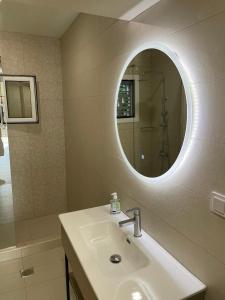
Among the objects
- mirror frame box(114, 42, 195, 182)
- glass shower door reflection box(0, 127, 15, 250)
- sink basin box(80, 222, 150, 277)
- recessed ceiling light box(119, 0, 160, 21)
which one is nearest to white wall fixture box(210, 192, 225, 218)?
mirror frame box(114, 42, 195, 182)

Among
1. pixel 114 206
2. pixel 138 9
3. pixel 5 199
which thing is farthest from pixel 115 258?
pixel 5 199

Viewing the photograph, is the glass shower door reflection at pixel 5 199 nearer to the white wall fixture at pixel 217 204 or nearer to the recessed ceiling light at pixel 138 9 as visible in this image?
the recessed ceiling light at pixel 138 9

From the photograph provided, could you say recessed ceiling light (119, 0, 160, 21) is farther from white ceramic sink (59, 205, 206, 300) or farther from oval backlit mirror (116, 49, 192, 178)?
white ceramic sink (59, 205, 206, 300)

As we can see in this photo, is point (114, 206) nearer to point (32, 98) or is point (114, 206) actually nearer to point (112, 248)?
point (112, 248)

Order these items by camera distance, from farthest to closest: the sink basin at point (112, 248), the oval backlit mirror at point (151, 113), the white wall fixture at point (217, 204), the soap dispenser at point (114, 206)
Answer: the soap dispenser at point (114, 206) → the sink basin at point (112, 248) → the oval backlit mirror at point (151, 113) → the white wall fixture at point (217, 204)

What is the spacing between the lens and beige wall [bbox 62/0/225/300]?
0.92 meters

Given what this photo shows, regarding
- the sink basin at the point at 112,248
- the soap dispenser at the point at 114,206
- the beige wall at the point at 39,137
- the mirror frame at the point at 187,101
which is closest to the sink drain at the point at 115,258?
the sink basin at the point at 112,248

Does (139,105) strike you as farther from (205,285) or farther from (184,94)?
(205,285)

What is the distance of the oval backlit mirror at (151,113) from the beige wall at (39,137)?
1625 mm

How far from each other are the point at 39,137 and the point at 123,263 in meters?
2.12

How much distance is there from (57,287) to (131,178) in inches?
52.8

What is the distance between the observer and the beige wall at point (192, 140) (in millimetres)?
920

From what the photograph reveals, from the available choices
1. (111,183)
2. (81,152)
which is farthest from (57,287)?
(81,152)

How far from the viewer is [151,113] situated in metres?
1.35
